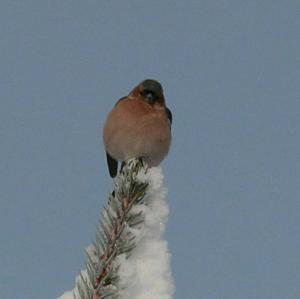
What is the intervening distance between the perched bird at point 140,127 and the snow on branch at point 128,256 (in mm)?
2560

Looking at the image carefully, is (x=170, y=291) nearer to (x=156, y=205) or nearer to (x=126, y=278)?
(x=126, y=278)

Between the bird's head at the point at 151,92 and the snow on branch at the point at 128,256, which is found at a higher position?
the bird's head at the point at 151,92

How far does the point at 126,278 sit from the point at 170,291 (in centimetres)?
14

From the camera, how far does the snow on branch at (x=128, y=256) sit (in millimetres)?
1899

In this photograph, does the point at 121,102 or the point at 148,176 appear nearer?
the point at 148,176

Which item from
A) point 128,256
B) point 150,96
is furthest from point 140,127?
point 128,256

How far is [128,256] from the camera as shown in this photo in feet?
6.70

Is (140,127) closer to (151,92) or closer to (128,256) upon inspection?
(151,92)

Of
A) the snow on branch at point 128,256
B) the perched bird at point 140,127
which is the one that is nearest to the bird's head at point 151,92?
the perched bird at point 140,127

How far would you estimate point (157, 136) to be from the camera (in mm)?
5379

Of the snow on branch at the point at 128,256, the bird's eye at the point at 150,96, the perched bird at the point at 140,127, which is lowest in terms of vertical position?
the snow on branch at the point at 128,256

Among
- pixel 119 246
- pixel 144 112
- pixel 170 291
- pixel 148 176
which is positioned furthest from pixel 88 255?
pixel 144 112

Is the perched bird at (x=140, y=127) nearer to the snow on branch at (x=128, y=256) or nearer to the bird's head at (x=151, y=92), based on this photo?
the bird's head at (x=151, y=92)

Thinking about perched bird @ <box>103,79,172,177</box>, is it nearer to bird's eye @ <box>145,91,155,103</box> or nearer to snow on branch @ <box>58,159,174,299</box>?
bird's eye @ <box>145,91,155,103</box>
